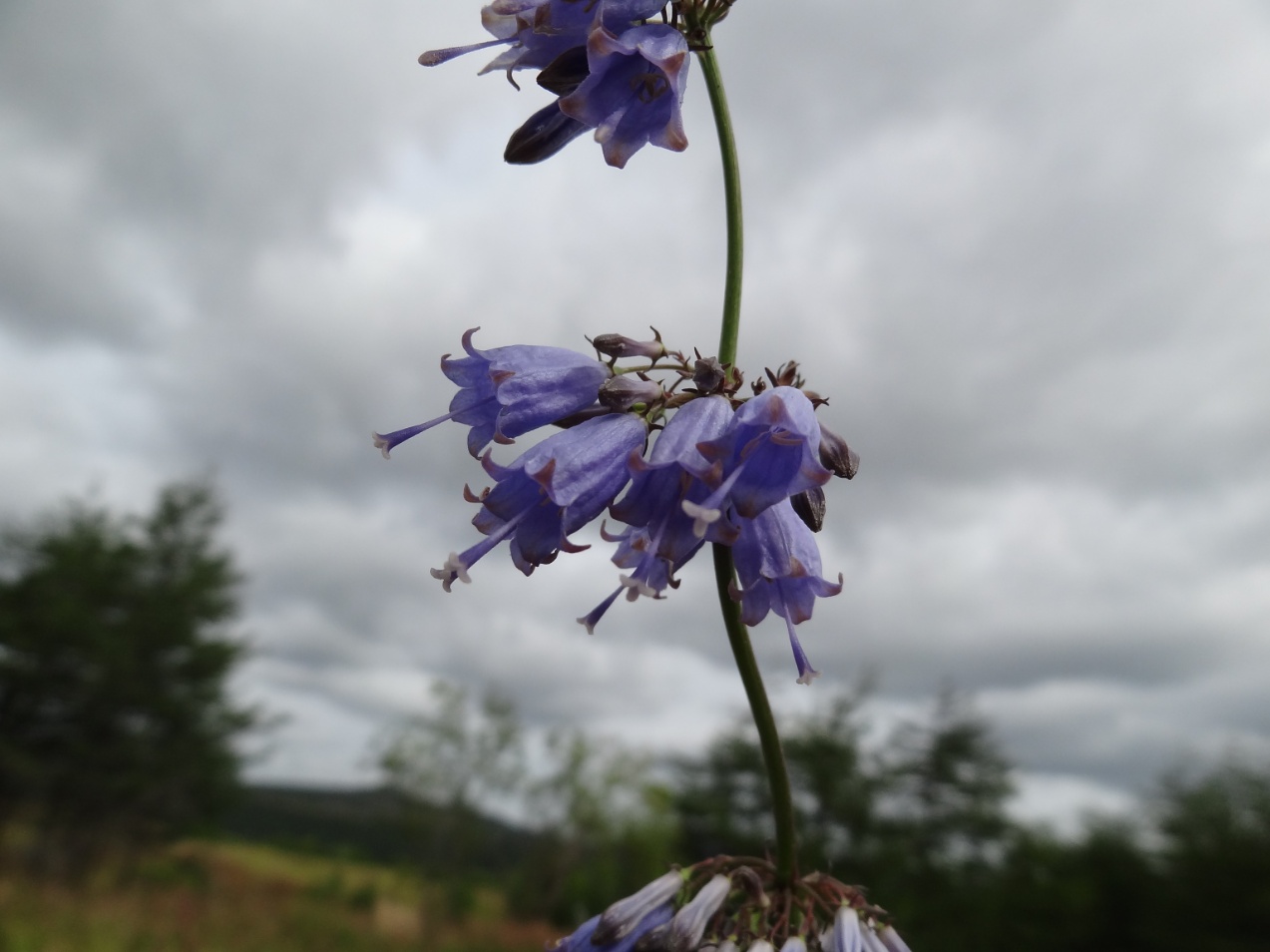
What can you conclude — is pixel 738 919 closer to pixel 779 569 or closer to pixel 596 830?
pixel 779 569

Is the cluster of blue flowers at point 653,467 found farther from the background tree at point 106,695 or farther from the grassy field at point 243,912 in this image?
the background tree at point 106,695

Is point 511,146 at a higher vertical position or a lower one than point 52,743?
lower

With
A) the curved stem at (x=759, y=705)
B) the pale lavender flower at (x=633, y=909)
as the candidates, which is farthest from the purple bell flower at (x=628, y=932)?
the curved stem at (x=759, y=705)

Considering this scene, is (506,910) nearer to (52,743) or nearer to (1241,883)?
(52,743)

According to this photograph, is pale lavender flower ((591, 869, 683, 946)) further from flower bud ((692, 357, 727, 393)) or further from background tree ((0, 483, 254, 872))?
background tree ((0, 483, 254, 872))

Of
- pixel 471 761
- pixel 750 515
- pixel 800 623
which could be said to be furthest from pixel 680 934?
pixel 471 761

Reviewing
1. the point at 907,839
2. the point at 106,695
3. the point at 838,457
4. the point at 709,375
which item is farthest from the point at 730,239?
the point at 106,695

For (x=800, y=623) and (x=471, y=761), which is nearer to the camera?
(x=800, y=623)
